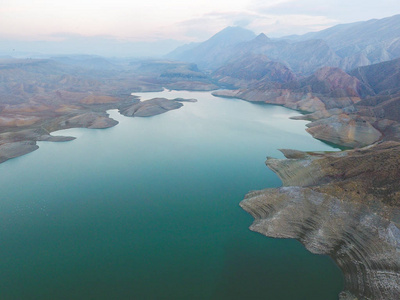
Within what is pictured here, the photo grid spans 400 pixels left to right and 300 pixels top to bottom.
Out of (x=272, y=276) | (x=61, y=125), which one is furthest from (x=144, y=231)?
(x=61, y=125)

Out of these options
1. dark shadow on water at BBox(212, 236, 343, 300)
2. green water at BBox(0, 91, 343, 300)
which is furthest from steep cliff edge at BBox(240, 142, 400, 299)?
dark shadow on water at BBox(212, 236, 343, 300)

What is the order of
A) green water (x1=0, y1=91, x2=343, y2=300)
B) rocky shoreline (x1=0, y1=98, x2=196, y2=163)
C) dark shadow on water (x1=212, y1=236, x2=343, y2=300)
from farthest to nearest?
rocky shoreline (x1=0, y1=98, x2=196, y2=163) → green water (x1=0, y1=91, x2=343, y2=300) → dark shadow on water (x1=212, y1=236, x2=343, y2=300)

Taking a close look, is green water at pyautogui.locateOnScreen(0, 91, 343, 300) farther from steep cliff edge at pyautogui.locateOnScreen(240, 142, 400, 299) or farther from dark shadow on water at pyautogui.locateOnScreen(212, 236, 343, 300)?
steep cliff edge at pyautogui.locateOnScreen(240, 142, 400, 299)

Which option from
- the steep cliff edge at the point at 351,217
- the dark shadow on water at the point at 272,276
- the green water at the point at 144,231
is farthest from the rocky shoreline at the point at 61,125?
the steep cliff edge at the point at 351,217

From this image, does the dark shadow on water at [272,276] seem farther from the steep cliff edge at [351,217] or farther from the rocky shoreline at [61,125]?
the rocky shoreline at [61,125]

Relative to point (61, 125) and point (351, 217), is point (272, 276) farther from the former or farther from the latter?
point (61, 125)

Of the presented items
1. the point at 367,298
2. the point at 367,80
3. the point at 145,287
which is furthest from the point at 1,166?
the point at 367,80
